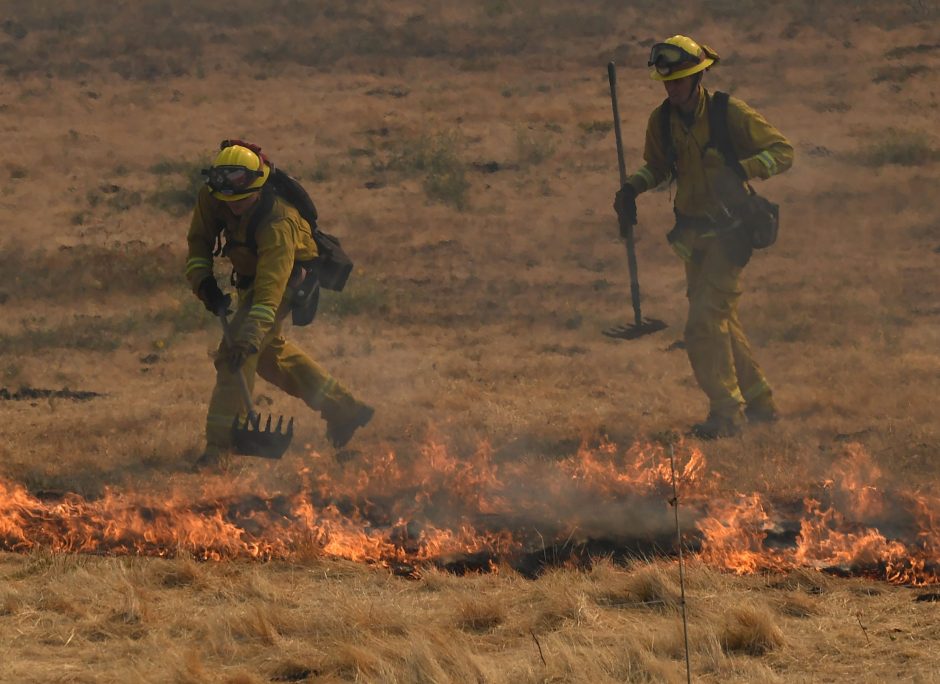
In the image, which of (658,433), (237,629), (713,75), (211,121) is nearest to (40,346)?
(658,433)

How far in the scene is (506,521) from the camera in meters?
7.27

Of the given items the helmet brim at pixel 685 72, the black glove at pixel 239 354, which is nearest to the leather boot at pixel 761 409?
the helmet brim at pixel 685 72

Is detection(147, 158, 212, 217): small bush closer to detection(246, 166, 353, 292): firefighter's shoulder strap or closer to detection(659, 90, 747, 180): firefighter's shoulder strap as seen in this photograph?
detection(246, 166, 353, 292): firefighter's shoulder strap

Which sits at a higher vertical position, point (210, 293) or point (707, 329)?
point (210, 293)

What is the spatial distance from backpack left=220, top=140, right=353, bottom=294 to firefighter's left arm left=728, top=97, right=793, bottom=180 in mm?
2458

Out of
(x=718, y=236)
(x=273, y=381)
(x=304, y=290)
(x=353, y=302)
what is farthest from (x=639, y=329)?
(x=353, y=302)

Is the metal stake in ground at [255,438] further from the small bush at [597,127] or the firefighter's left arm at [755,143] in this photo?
the small bush at [597,127]

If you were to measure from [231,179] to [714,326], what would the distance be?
3084 mm

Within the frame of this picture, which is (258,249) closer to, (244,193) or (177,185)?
(244,193)

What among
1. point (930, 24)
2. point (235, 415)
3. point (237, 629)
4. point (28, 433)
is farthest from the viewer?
point (930, 24)

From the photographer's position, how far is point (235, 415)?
816 cm

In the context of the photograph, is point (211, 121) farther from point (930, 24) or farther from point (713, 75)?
point (930, 24)

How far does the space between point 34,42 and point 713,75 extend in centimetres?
1201

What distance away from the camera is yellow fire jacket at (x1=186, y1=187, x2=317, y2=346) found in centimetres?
781
